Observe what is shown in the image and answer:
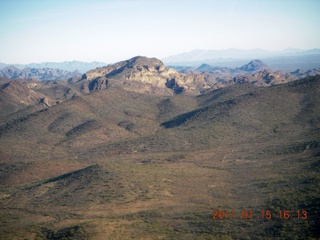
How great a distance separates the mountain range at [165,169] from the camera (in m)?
43.0

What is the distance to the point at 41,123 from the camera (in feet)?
402

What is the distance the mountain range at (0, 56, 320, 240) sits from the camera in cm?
4303

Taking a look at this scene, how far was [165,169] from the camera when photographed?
7131cm

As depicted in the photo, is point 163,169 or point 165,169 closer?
point 165,169
